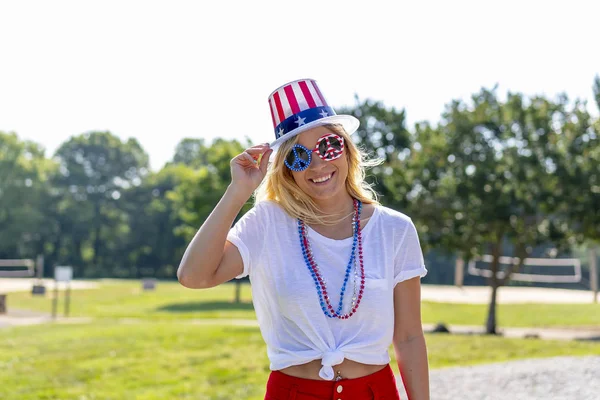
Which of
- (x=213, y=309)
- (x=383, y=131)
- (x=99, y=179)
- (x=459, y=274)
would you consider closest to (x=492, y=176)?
(x=383, y=131)

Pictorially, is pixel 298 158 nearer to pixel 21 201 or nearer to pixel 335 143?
pixel 335 143

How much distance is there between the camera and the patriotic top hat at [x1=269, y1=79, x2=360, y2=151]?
2768mm

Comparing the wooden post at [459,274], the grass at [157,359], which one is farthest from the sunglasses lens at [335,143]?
the wooden post at [459,274]

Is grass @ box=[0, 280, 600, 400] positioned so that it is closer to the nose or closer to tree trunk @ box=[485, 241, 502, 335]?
tree trunk @ box=[485, 241, 502, 335]

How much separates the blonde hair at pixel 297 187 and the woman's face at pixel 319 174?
0.08 ft

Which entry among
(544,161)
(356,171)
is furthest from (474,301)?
(356,171)

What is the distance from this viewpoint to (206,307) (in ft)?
101

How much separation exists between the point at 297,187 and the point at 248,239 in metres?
0.29

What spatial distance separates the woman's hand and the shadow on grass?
26244 millimetres

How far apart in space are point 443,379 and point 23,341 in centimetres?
1032

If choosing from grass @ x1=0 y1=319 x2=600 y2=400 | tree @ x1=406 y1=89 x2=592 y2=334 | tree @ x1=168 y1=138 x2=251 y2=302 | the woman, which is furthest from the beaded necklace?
tree @ x1=168 y1=138 x2=251 y2=302

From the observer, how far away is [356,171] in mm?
2855

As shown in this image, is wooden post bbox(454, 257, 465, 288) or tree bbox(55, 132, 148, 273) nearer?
wooden post bbox(454, 257, 465, 288)

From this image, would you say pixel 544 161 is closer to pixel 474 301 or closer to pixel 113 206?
pixel 474 301
